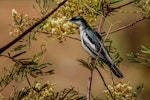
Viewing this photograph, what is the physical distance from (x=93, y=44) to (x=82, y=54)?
660cm

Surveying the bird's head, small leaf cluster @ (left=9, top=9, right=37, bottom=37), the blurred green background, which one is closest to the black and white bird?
the bird's head

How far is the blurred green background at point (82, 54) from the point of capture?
793 cm

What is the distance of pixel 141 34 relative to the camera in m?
8.67

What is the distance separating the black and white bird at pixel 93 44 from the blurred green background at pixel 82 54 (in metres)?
5.51

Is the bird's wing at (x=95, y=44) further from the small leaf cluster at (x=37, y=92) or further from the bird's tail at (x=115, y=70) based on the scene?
the small leaf cluster at (x=37, y=92)

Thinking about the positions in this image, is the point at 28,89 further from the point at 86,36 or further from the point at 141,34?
the point at 141,34

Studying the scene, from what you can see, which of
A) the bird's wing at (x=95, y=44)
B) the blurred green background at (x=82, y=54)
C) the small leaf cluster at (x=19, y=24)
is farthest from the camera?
the blurred green background at (x=82, y=54)

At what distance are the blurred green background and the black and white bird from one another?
551 cm

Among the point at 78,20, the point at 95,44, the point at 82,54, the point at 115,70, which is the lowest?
the point at 82,54

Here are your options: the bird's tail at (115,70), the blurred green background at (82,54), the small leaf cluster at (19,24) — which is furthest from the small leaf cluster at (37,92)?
the blurred green background at (82,54)

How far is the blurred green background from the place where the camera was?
7927 millimetres

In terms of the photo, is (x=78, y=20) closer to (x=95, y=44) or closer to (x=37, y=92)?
(x=95, y=44)

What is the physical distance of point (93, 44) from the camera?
1.94 m

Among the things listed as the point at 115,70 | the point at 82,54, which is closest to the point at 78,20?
the point at 115,70
